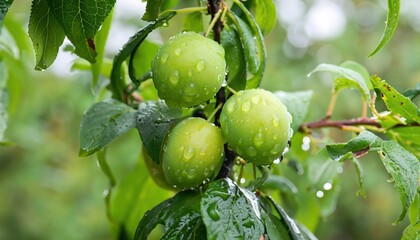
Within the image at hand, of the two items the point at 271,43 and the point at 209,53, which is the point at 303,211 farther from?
the point at 271,43

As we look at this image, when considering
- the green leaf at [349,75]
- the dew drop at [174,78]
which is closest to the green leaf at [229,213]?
the dew drop at [174,78]

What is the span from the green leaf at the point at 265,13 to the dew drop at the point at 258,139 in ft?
0.76

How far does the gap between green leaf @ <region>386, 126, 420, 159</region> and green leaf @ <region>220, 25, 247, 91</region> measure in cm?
23

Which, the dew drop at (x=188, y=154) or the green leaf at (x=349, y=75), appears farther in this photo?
the green leaf at (x=349, y=75)

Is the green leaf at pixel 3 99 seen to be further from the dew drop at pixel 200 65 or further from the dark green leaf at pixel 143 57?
the dew drop at pixel 200 65

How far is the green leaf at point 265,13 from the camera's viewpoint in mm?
726

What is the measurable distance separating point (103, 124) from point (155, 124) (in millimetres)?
71

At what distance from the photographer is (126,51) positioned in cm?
65

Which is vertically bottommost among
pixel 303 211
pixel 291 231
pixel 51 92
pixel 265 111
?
pixel 51 92

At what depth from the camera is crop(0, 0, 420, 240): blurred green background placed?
2.99m

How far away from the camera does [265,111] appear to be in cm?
55

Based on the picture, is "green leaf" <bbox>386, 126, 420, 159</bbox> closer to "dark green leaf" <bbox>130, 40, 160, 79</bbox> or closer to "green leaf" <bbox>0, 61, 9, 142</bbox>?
"dark green leaf" <bbox>130, 40, 160, 79</bbox>

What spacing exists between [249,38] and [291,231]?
0.68 feet

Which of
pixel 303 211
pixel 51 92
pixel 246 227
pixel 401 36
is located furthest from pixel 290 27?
pixel 246 227
